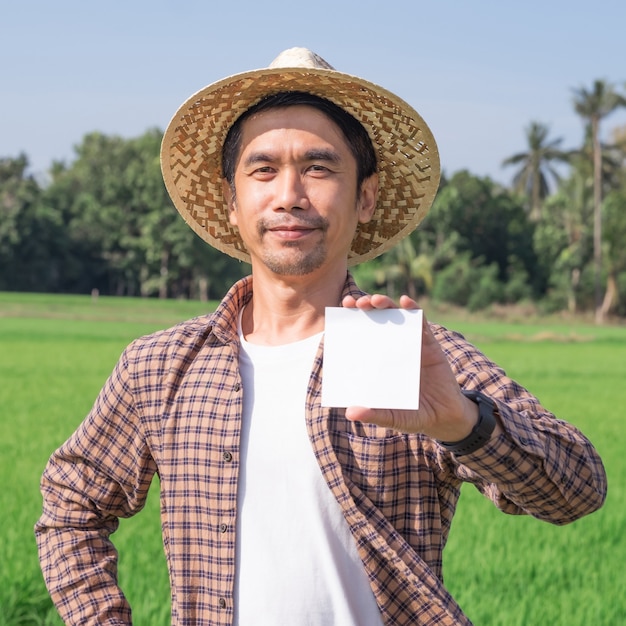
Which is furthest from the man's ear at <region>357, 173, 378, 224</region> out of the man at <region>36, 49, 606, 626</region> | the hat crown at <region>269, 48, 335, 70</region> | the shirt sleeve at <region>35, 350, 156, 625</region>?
the shirt sleeve at <region>35, 350, 156, 625</region>

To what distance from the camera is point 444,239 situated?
51.6m

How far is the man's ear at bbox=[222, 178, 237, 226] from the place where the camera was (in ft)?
7.70

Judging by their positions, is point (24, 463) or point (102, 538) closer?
point (102, 538)

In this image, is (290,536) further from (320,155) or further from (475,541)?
(475,541)

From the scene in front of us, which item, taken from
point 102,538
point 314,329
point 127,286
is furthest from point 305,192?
point 127,286

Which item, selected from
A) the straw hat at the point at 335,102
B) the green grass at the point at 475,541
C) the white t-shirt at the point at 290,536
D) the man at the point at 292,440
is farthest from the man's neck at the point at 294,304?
the green grass at the point at 475,541

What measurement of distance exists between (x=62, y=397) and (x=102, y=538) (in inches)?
440

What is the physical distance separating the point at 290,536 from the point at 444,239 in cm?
5022

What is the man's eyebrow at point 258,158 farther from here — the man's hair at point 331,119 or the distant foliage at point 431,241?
the distant foliage at point 431,241

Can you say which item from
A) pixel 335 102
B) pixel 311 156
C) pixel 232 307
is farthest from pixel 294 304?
pixel 335 102

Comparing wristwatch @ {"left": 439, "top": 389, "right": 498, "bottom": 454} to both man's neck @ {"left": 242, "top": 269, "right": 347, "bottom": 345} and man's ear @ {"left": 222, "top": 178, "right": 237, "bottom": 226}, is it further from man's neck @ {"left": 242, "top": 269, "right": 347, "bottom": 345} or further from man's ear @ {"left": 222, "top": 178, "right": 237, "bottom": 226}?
man's ear @ {"left": 222, "top": 178, "right": 237, "bottom": 226}

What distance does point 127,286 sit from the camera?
59969 mm

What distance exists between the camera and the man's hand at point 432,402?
1714 mm

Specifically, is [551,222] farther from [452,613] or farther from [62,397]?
[452,613]
